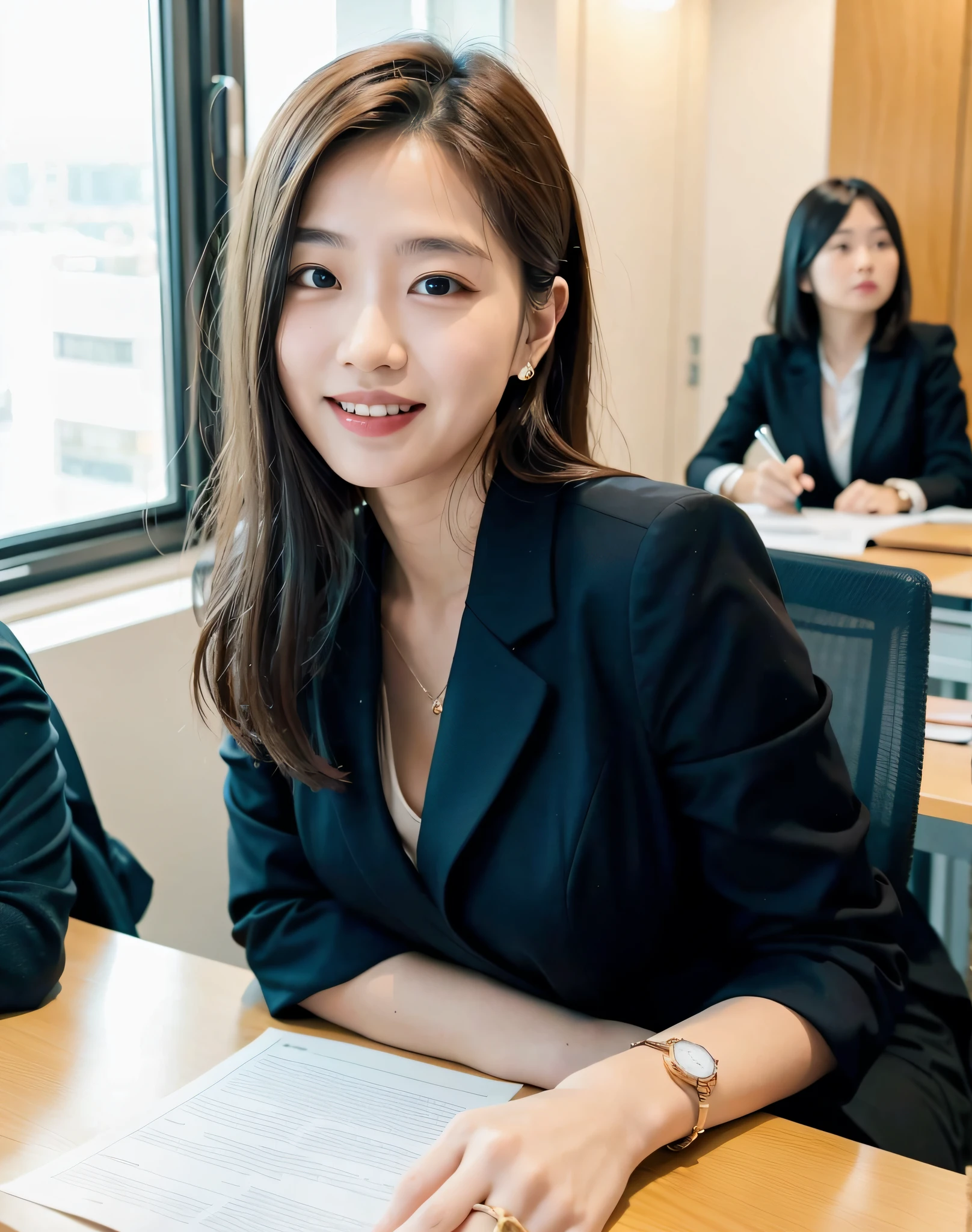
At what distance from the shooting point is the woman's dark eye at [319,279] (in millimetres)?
992

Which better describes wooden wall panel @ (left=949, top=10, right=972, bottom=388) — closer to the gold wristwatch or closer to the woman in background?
the woman in background

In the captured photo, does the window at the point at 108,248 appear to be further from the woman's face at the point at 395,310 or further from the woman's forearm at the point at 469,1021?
the woman's forearm at the point at 469,1021

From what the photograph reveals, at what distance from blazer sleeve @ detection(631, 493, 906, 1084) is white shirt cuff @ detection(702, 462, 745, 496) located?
2.09m

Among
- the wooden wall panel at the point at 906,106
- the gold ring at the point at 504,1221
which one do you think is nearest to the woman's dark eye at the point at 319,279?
the gold ring at the point at 504,1221

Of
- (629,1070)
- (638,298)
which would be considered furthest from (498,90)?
(638,298)

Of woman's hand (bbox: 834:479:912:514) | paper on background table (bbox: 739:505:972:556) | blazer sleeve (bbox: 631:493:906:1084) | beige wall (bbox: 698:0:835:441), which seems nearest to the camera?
blazer sleeve (bbox: 631:493:906:1084)

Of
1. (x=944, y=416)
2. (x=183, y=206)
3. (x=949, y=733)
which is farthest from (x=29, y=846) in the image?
(x=944, y=416)

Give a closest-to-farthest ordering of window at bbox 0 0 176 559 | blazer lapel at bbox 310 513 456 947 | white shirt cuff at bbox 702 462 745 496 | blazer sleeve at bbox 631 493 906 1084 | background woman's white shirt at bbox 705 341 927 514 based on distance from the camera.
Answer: blazer sleeve at bbox 631 493 906 1084
blazer lapel at bbox 310 513 456 947
window at bbox 0 0 176 559
white shirt cuff at bbox 702 462 745 496
background woman's white shirt at bbox 705 341 927 514

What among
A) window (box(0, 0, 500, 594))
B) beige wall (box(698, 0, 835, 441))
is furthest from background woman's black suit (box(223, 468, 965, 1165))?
beige wall (box(698, 0, 835, 441))

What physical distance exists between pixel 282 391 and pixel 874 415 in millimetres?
2514

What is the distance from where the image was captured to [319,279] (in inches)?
39.1

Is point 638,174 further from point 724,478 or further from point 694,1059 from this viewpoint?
point 694,1059

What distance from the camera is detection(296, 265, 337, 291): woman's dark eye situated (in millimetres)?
992

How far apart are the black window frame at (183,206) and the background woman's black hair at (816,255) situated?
1.56 metres
